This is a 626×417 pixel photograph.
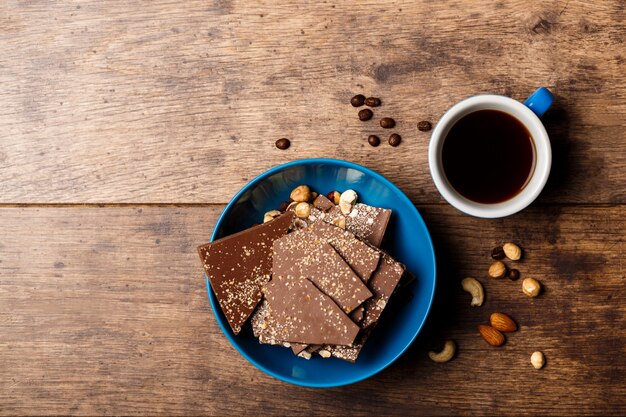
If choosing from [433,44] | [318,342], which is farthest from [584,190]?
[318,342]

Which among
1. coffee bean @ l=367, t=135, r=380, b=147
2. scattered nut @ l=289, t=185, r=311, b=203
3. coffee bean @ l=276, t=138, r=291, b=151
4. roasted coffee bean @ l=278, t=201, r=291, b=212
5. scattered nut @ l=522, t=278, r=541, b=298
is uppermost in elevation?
coffee bean @ l=367, t=135, r=380, b=147

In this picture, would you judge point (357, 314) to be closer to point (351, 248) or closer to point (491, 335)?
point (351, 248)

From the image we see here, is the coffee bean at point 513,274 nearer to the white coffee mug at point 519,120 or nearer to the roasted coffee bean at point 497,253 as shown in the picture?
the roasted coffee bean at point 497,253

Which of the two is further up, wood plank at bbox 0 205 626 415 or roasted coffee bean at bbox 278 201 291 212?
roasted coffee bean at bbox 278 201 291 212

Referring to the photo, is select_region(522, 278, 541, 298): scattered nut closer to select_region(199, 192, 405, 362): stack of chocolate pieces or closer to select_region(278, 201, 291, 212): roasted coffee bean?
select_region(199, 192, 405, 362): stack of chocolate pieces

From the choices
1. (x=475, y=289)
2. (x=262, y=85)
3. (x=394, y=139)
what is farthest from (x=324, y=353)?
(x=262, y=85)

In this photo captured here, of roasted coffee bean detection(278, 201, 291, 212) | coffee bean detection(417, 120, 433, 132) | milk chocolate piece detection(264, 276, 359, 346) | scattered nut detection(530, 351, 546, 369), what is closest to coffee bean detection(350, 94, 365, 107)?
coffee bean detection(417, 120, 433, 132)

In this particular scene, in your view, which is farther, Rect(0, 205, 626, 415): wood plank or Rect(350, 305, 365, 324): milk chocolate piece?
Rect(0, 205, 626, 415): wood plank
